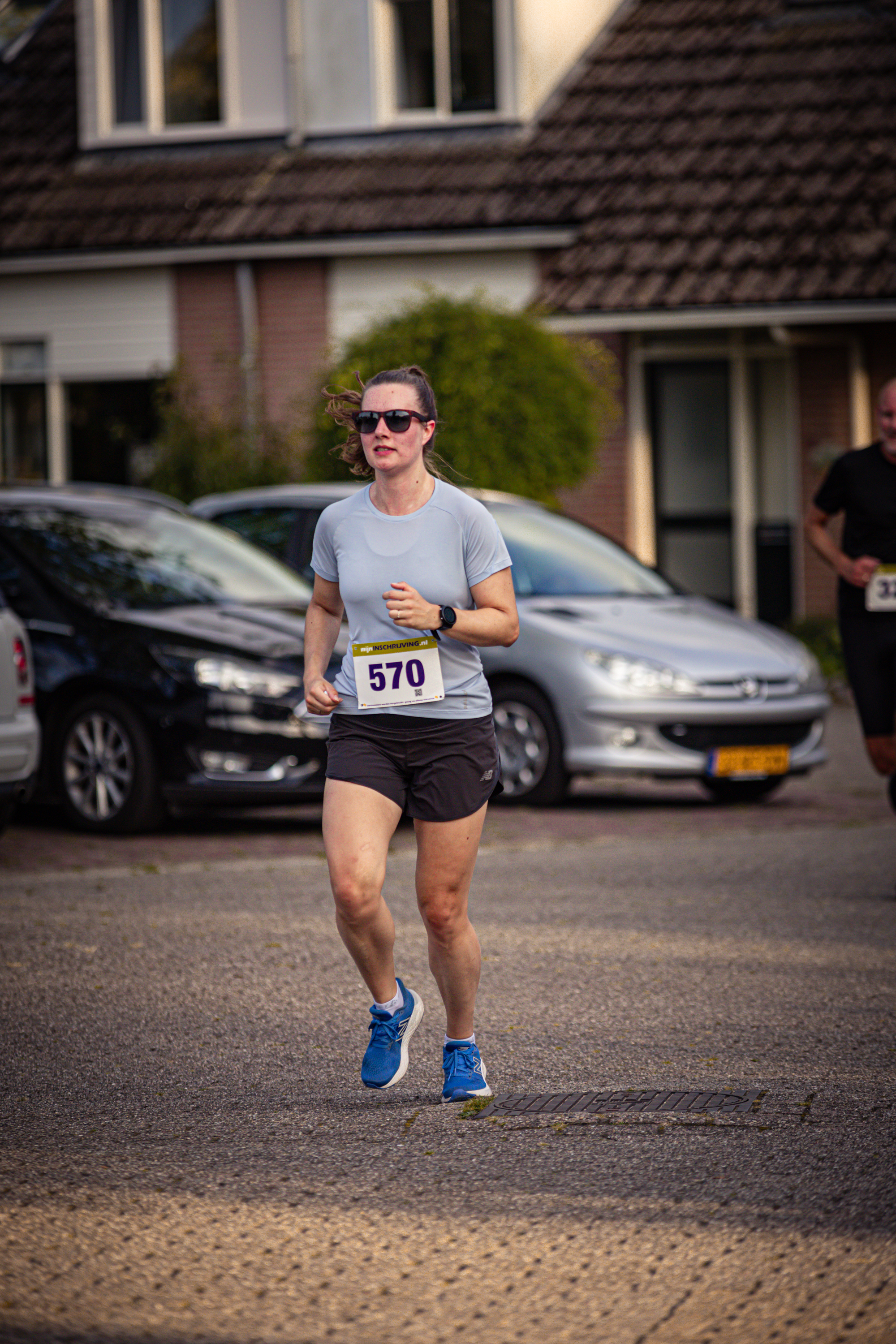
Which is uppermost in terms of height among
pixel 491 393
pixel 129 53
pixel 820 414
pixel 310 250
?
pixel 129 53

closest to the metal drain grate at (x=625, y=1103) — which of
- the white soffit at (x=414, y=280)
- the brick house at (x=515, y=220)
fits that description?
the brick house at (x=515, y=220)

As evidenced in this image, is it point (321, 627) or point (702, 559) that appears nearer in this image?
point (321, 627)

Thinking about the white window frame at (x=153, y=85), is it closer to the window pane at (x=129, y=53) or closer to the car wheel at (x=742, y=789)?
the window pane at (x=129, y=53)

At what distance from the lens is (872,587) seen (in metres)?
8.37

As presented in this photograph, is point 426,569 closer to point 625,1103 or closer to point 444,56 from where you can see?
point 625,1103

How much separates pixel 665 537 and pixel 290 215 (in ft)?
16.2

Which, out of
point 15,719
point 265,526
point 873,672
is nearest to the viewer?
point 873,672

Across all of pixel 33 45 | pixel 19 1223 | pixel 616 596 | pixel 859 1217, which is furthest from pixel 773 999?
pixel 33 45

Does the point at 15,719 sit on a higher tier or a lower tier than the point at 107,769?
higher

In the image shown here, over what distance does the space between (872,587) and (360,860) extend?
12.8ft

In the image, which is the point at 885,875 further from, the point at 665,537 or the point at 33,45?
the point at 33,45

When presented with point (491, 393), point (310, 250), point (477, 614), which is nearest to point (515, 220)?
point (310, 250)

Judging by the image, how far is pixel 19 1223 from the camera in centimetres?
432

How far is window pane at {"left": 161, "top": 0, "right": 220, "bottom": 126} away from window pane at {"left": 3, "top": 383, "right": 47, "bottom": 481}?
132 inches
